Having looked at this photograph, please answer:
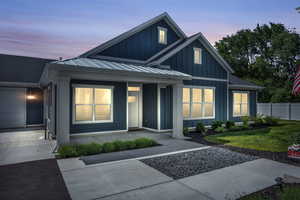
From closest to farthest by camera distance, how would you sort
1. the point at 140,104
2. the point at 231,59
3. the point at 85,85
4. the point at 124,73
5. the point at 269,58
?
the point at 124,73
the point at 85,85
the point at 140,104
the point at 269,58
the point at 231,59

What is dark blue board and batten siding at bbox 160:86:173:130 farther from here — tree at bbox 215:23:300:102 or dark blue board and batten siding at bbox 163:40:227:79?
tree at bbox 215:23:300:102

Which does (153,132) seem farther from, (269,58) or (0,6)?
(269,58)

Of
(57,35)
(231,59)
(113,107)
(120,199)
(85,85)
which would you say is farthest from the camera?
(231,59)

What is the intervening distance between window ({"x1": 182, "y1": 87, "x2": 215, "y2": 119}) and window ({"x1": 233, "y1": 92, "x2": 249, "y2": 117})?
113 inches

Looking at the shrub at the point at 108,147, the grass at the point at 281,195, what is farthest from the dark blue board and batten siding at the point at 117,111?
the grass at the point at 281,195

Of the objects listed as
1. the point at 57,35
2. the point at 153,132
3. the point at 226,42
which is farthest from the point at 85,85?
the point at 226,42

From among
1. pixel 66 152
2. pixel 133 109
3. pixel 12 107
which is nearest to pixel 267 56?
pixel 133 109

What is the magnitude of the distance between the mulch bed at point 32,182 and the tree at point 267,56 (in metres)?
21.6

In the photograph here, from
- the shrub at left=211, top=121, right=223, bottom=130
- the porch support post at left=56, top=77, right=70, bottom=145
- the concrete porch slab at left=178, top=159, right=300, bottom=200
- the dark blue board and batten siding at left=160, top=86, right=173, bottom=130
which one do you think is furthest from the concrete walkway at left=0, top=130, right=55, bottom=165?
the shrub at left=211, top=121, right=223, bottom=130

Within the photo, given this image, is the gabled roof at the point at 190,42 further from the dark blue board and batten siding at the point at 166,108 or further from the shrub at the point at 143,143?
the shrub at the point at 143,143

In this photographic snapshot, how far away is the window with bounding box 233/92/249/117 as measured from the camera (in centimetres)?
1372

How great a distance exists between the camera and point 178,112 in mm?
9008

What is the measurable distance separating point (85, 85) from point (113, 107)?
1.85m

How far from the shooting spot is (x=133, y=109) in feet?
35.8
